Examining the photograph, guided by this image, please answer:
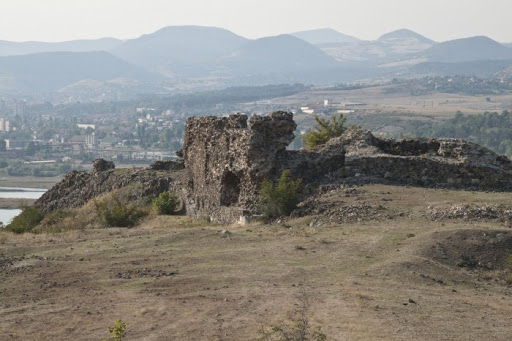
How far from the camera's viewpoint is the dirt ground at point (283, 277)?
15.0 meters

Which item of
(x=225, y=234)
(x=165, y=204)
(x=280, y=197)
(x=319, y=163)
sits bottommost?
(x=165, y=204)

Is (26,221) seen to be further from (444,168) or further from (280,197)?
(444,168)

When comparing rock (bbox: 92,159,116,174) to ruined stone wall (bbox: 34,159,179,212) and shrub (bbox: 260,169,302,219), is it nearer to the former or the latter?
ruined stone wall (bbox: 34,159,179,212)

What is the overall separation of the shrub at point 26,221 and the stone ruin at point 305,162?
564 cm

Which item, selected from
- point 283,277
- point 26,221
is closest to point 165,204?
point 26,221

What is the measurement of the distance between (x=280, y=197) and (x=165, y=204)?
866 cm

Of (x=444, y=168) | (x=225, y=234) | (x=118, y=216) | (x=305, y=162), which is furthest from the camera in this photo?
(x=118, y=216)

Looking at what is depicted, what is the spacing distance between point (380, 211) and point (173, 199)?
11.7m

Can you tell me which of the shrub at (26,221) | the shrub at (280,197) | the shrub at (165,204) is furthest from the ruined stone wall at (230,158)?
the shrub at (26,221)

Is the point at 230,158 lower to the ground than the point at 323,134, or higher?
higher

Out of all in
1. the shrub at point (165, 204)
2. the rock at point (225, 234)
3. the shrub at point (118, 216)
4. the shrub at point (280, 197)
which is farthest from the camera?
the shrub at point (165, 204)

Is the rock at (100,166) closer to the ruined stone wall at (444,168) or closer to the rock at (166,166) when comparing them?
the rock at (166,166)

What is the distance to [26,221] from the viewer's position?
115ft

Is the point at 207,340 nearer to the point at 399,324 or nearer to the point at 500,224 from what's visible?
the point at 399,324
